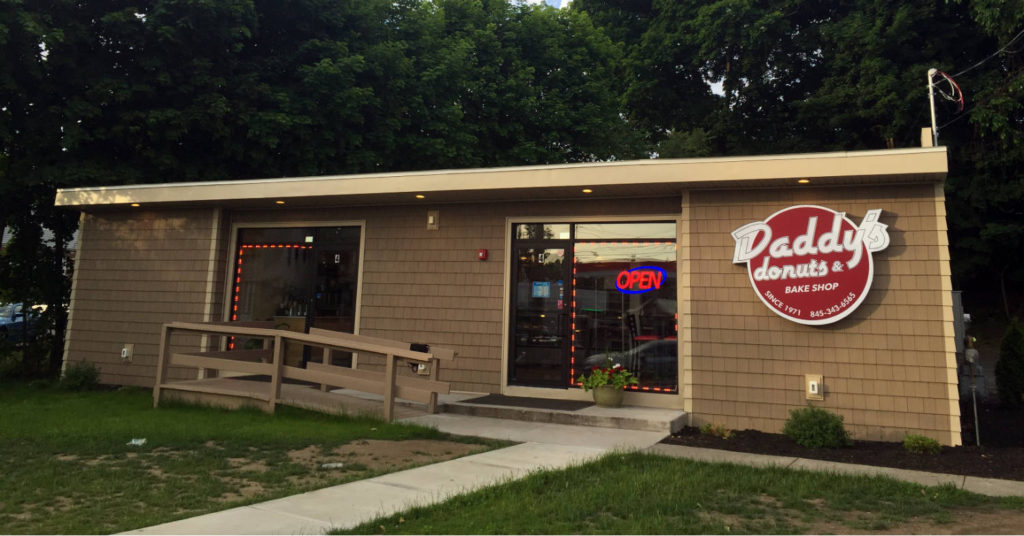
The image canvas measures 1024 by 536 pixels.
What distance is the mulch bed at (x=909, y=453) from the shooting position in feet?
17.5

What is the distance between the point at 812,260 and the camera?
6738mm

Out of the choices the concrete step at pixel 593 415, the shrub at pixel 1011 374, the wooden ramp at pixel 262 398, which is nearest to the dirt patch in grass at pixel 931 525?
the concrete step at pixel 593 415

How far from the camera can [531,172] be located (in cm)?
779

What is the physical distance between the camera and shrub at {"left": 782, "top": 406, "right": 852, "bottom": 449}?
6.17 metres

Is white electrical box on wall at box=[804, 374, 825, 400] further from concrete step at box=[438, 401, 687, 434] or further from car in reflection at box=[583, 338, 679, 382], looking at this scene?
car in reflection at box=[583, 338, 679, 382]

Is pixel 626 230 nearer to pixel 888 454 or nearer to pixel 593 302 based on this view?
pixel 593 302

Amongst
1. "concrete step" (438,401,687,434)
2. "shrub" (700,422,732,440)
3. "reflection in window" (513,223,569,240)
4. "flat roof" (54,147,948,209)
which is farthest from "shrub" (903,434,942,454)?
"reflection in window" (513,223,569,240)

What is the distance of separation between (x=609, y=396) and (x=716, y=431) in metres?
1.35

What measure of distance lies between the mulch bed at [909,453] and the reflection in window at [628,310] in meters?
1.13

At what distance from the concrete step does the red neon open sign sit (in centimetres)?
154

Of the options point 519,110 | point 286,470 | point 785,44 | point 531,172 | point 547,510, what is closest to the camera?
point 547,510

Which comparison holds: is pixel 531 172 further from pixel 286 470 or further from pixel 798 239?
pixel 286 470

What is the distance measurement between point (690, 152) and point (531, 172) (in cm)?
2046

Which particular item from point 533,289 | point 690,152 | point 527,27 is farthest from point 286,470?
point 690,152
